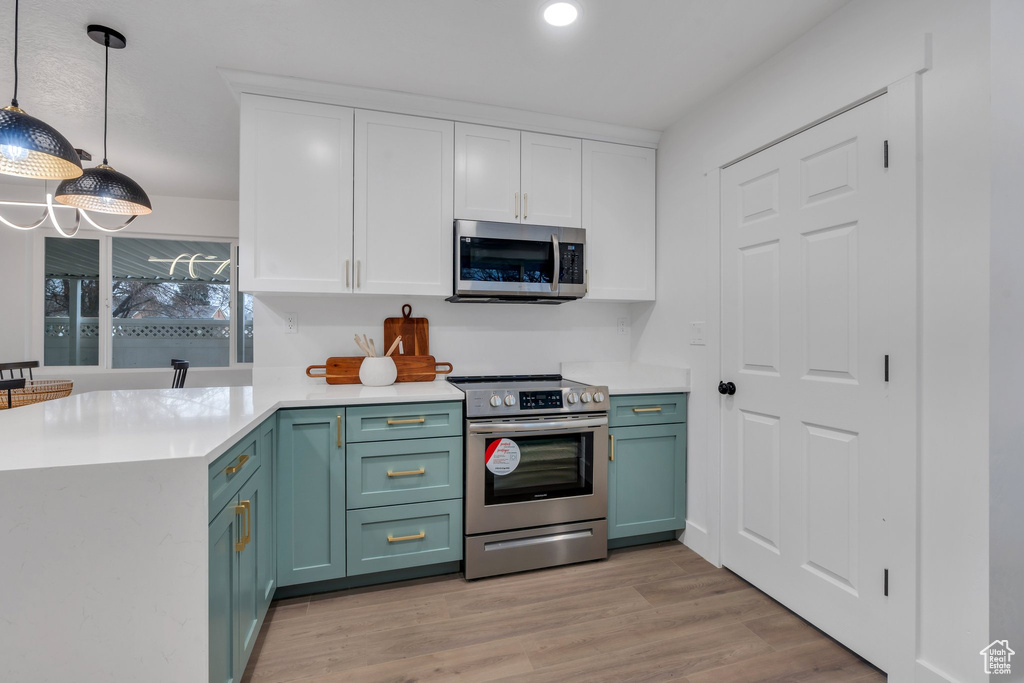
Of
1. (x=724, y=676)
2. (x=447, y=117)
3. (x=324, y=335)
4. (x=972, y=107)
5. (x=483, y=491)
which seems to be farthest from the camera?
(x=324, y=335)

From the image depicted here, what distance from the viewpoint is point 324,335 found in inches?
111

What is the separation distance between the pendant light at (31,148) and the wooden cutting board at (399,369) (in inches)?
54.3

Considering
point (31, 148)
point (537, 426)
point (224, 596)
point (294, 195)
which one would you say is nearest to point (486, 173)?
point (294, 195)

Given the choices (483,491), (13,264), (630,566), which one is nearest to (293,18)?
(483,491)

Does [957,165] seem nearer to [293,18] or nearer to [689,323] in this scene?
[689,323]

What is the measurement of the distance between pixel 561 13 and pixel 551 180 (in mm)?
1001

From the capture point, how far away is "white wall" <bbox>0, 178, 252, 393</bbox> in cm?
395

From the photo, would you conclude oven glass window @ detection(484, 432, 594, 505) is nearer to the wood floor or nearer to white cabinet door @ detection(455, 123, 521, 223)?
the wood floor

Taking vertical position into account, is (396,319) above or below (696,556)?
above

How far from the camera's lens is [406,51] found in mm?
2115

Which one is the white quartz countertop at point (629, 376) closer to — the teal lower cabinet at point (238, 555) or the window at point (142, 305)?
the teal lower cabinet at point (238, 555)

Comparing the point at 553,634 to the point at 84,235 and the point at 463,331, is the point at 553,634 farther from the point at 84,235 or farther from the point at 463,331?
the point at 84,235

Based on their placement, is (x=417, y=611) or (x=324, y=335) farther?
(x=324, y=335)

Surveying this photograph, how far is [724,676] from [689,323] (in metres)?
1.64
